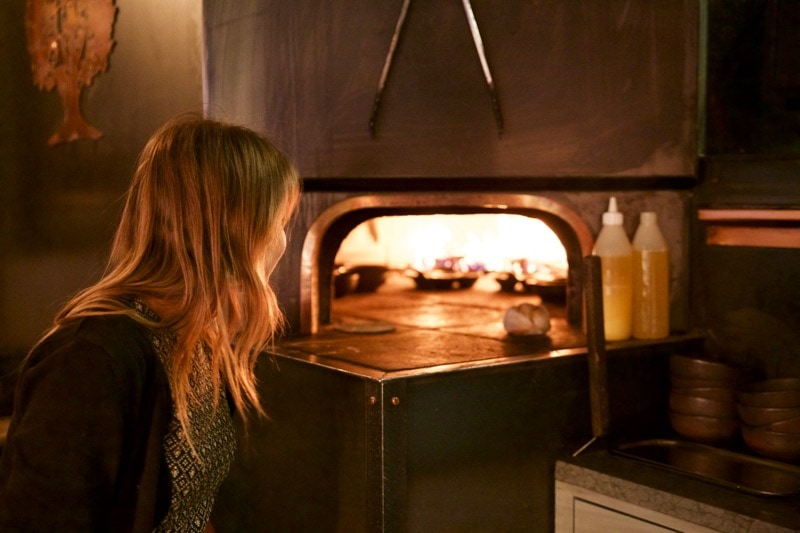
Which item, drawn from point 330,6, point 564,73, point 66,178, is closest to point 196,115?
point 330,6

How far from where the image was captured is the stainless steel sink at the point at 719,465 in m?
1.92

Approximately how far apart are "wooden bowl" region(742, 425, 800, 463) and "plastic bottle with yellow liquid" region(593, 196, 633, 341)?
49 centimetres

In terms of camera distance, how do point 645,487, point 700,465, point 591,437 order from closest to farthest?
point 645,487 → point 700,465 → point 591,437

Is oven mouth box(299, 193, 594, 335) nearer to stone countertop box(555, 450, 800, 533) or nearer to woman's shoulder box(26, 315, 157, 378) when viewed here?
stone countertop box(555, 450, 800, 533)

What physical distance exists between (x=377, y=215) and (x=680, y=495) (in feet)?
4.11

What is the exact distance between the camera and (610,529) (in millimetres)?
2020

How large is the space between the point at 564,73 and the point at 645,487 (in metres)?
1.19

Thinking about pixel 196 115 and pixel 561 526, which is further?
pixel 561 526

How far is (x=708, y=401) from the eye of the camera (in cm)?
223

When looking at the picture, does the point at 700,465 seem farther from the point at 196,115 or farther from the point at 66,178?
the point at 66,178

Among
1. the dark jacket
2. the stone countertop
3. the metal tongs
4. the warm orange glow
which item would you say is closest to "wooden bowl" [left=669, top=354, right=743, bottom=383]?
the stone countertop

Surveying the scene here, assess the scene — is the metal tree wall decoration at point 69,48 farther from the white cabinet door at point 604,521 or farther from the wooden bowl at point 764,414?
the wooden bowl at point 764,414

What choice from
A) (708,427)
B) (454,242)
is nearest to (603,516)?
(708,427)

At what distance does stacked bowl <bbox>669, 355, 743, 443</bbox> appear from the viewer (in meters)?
2.22
